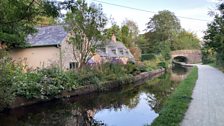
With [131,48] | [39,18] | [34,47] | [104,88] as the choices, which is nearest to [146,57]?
[131,48]

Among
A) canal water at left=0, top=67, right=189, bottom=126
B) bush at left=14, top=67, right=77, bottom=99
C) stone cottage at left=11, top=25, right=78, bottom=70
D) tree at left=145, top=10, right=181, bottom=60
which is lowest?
canal water at left=0, top=67, right=189, bottom=126

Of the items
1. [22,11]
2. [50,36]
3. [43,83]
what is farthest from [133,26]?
[22,11]

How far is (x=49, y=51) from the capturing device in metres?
26.3

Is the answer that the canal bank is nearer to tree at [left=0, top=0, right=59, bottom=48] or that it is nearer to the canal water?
the canal water

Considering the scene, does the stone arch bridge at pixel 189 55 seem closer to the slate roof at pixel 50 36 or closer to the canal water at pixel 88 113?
the slate roof at pixel 50 36

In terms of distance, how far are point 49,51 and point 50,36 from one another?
1823mm

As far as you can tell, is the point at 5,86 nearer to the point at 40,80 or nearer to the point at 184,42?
the point at 40,80

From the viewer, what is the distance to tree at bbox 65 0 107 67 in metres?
21.5

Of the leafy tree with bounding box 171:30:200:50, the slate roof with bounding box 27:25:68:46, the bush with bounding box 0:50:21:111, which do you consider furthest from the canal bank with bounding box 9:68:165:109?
the leafy tree with bounding box 171:30:200:50

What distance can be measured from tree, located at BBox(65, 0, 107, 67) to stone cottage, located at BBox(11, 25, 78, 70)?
3980mm

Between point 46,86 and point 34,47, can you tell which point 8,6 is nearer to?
point 46,86

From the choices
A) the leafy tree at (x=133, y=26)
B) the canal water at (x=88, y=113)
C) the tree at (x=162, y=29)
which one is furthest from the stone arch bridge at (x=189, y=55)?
the canal water at (x=88, y=113)

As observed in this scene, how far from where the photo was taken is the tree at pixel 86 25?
847 inches

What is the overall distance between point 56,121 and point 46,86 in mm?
4393
